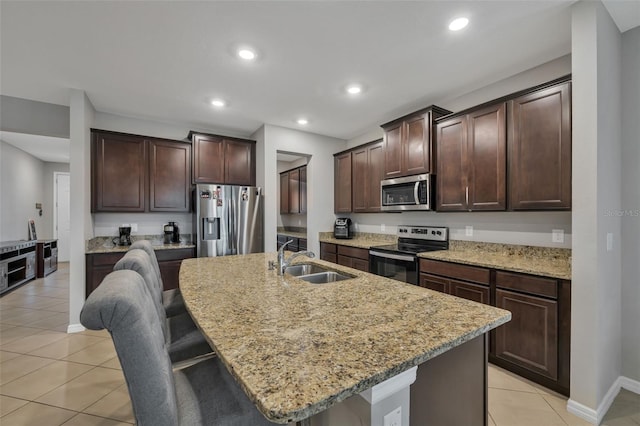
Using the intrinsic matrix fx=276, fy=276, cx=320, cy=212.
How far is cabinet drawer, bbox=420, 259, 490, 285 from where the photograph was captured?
7.63ft

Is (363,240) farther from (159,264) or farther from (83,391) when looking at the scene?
(83,391)

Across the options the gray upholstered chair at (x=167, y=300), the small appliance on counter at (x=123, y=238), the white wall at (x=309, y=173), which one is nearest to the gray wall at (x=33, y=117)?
the small appliance on counter at (x=123, y=238)

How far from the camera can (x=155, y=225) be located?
4.05m

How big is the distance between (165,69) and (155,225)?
7.62ft

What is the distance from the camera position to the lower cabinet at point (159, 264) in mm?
3156

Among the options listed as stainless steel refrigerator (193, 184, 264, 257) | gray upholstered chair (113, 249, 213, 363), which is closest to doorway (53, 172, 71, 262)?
stainless steel refrigerator (193, 184, 264, 257)

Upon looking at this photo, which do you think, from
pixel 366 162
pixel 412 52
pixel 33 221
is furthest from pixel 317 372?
pixel 33 221

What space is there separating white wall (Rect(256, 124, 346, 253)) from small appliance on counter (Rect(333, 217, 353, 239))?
0.67 feet

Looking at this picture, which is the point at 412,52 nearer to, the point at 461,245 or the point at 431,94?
the point at 431,94

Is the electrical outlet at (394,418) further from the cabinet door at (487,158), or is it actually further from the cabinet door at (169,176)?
the cabinet door at (169,176)

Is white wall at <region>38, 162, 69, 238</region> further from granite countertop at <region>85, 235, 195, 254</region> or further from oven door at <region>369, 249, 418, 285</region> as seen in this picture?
oven door at <region>369, 249, 418, 285</region>

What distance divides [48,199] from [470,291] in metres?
9.31

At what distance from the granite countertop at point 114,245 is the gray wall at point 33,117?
1391 mm

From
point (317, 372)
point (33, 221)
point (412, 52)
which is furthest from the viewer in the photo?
point (33, 221)
